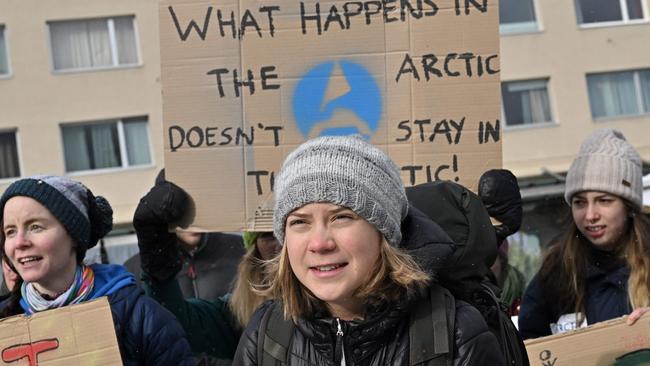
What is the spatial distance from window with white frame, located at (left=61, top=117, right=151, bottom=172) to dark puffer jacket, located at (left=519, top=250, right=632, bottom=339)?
17.1m

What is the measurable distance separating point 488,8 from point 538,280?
4.00 ft

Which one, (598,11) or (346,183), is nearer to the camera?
(346,183)

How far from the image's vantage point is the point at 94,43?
2111 centimetres

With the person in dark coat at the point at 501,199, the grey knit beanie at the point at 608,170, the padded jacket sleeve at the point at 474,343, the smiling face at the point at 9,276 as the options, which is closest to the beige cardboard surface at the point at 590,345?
the person in dark coat at the point at 501,199

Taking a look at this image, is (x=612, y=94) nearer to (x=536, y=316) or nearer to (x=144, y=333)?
(x=536, y=316)

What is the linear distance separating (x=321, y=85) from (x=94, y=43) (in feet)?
59.7

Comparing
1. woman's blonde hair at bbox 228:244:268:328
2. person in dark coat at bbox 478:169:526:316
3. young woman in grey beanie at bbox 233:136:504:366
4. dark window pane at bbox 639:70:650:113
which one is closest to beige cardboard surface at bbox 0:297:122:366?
young woman in grey beanie at bbox 233:136:504:366

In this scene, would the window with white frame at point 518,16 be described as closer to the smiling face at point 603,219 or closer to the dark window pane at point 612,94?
the dark window pane at point 612,94

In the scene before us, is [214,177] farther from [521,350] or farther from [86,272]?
[521,350]

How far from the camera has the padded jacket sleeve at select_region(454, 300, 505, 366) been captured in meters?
2.50

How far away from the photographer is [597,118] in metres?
21.5

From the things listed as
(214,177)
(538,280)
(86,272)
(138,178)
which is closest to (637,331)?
(538,280)

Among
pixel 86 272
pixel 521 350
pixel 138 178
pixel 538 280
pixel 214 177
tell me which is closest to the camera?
pixel 521 350

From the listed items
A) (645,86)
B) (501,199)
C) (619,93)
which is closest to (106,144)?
(619,93)
